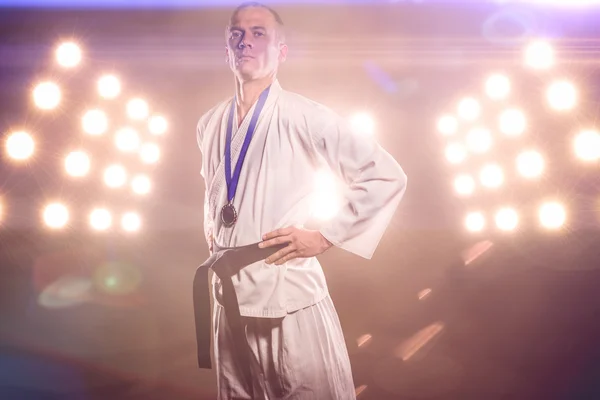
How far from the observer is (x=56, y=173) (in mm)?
1774

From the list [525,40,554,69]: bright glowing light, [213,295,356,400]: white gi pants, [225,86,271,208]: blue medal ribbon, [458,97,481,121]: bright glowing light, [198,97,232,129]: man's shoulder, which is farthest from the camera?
[458,97,481,121]: bright glowing light

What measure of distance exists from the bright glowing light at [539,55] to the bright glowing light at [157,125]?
173 cm

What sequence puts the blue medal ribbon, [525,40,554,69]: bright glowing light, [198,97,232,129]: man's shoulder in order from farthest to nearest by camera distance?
[525,40,554,69]: bright glowing light → [198,97,232,129]: man's shoulder → the blue medal ribbon

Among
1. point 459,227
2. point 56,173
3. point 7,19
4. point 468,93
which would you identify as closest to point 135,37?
point 7,19

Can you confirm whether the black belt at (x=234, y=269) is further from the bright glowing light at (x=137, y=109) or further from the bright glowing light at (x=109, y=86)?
the bright glowing light at (x=109, y=86)

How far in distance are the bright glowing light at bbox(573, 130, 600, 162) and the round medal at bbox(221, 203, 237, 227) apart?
66.5 inches

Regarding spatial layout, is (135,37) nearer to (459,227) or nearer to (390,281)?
(390,281)

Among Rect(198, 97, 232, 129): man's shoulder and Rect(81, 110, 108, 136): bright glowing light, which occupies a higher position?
Rect(81, 110, 108, 136): bright glowing light

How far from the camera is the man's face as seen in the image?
3.94 feet

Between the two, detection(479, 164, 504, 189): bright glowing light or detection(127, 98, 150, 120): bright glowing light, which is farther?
detection(479, 164, 504, 189): bright glowing light

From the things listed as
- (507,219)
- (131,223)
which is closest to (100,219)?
(131,223)

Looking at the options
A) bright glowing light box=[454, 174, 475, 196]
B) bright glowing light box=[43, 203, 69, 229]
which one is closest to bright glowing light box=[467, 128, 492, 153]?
bright glowing light box=[454, 174, 475, 196]

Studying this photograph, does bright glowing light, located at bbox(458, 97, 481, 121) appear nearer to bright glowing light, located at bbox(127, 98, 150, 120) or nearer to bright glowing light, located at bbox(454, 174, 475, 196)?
bright glowing light, located at bbox(454, 174, 475, 196)

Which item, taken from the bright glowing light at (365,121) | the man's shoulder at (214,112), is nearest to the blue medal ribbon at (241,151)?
the man's shoulder at (214,112)
